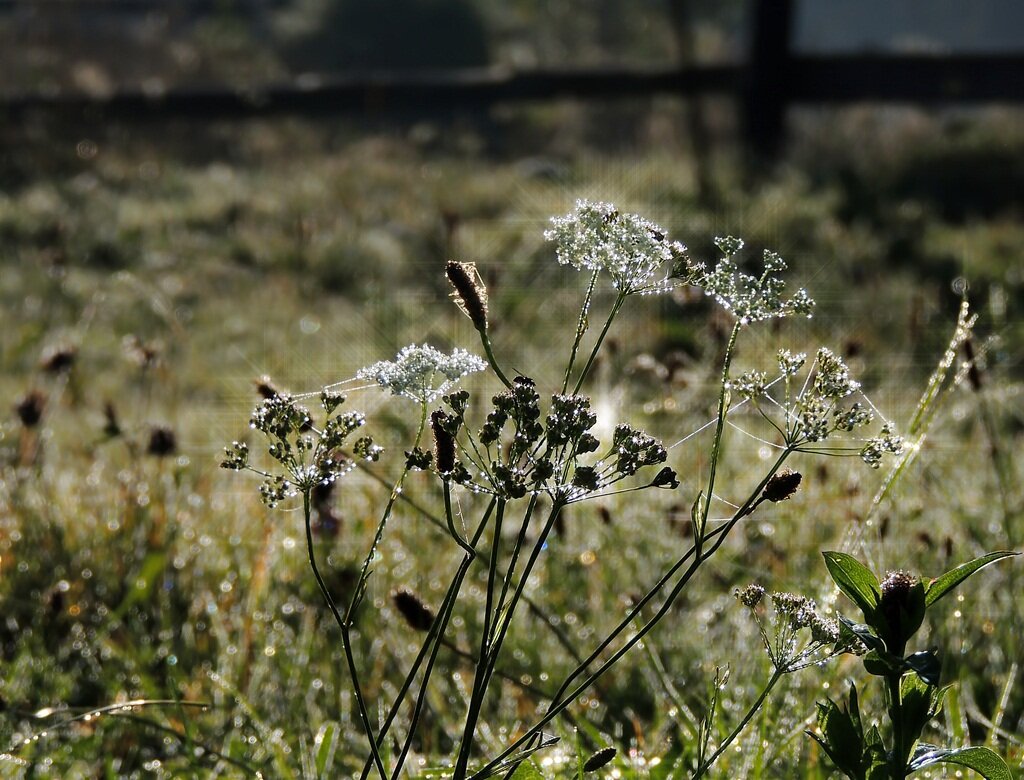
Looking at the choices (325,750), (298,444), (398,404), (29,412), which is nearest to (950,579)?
(298,444)

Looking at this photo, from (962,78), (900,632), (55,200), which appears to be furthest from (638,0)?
(900,632)

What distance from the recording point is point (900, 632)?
118cm

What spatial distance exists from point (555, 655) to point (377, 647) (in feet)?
1.08

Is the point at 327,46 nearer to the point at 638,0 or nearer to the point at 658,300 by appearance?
the point at 638,0

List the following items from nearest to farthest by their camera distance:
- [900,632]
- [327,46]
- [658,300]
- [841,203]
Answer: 1. [900,632]
2. [658,300]
3. [841,203]
4. [327,46]

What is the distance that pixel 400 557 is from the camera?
2680 millimetres

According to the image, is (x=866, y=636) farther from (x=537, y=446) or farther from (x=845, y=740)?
(x=537, y=446)

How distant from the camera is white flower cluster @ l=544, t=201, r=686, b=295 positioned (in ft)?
3.78

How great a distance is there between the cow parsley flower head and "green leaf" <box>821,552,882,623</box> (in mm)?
393

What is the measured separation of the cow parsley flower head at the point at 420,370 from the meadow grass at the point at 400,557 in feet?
1.39

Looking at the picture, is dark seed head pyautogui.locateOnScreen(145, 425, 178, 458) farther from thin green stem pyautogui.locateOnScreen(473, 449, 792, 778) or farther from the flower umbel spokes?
the flower umbel spokes

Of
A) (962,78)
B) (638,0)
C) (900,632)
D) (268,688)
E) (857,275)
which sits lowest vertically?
(900,632)

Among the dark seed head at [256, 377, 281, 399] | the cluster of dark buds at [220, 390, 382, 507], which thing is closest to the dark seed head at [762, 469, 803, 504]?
the cluster of dark buds at [220, 390, 382, 507]

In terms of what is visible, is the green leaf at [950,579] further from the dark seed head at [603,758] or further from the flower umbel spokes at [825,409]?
the dark seed head at [603,758]
